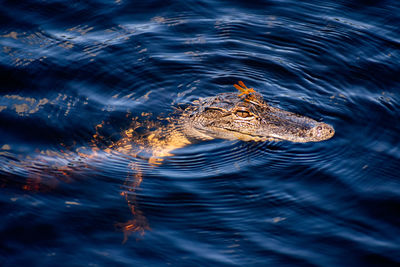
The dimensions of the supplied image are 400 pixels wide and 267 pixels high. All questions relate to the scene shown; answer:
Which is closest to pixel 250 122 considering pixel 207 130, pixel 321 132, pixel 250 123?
pixel 250 123

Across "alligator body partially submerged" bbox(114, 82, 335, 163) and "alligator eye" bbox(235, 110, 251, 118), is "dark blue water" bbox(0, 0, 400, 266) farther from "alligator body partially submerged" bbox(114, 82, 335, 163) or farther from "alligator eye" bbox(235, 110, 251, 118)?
"alligator eye" bbox(235, 110, 251, 118)

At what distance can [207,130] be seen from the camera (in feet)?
20.6

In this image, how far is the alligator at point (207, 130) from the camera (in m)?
5.69

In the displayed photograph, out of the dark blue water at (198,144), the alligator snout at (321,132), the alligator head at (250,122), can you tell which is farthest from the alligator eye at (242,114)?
the alligator snout at (321,132)

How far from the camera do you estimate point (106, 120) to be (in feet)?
20.5

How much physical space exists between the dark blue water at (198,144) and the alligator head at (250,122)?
0.52 feet

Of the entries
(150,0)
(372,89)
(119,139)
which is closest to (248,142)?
(119,139)

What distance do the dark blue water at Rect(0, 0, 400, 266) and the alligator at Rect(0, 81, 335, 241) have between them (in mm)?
67

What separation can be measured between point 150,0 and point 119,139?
4.27 m

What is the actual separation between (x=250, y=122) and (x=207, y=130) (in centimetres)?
64

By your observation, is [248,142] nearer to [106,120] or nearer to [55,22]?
[106,120]

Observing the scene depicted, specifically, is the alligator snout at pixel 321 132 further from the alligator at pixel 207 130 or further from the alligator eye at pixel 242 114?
the alligator eye at pixel 242 114

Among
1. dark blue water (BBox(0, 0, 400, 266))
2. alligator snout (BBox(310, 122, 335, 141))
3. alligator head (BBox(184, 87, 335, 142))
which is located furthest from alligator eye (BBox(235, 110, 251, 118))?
alligator snout (BBox(310, 122, 335, 141))

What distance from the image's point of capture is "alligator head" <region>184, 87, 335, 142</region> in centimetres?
592
